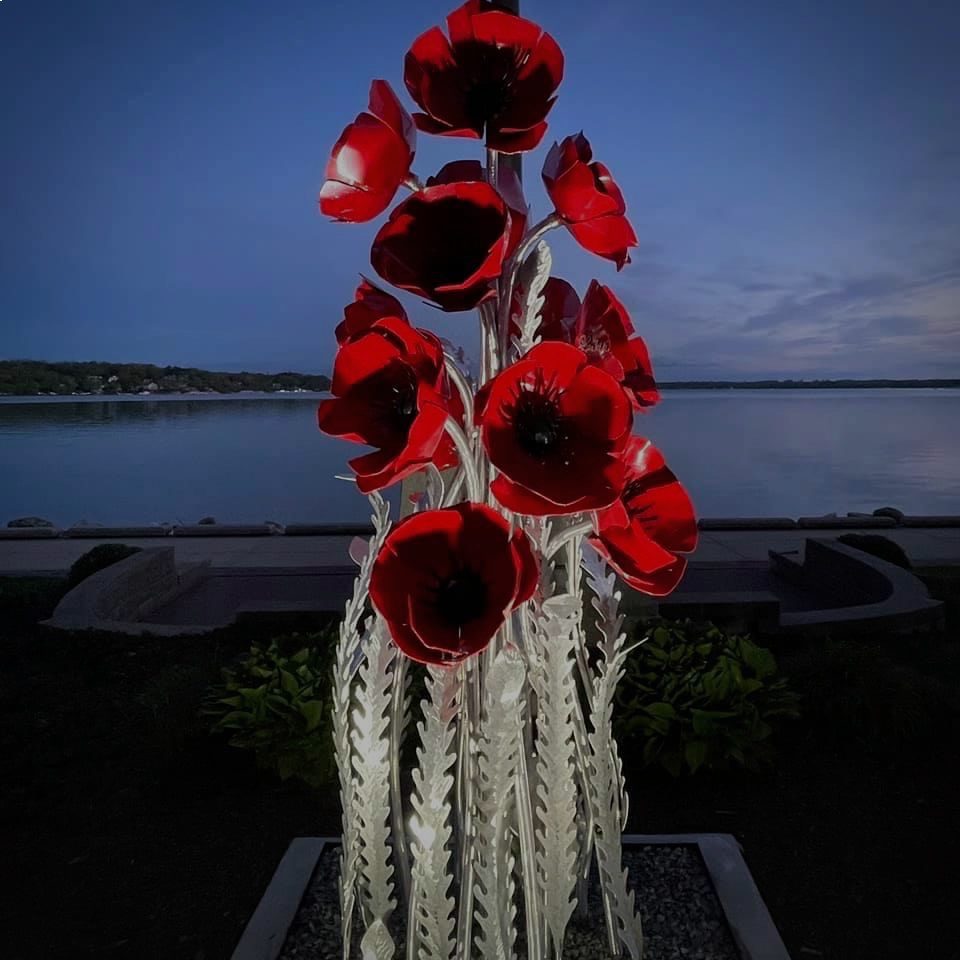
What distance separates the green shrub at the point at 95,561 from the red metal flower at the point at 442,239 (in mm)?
6652

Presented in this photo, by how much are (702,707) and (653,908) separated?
150 cm

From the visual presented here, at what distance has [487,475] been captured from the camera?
1.65 meters

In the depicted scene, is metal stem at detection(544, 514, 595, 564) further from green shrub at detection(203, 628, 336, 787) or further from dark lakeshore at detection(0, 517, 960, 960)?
green shrub at detection(203, 628, 336, 787)

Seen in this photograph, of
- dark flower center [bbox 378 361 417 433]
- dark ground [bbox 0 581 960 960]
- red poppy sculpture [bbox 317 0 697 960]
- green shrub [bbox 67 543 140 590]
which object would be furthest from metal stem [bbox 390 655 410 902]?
green shrub [bbox 67 543 140 590]

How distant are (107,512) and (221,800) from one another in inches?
679

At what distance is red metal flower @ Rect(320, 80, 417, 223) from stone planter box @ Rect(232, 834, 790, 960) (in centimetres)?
184

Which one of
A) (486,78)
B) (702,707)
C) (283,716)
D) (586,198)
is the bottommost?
(283,716)

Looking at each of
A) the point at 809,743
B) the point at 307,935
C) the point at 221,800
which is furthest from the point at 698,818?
the point at 221,800

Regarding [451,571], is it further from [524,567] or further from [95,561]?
[95,561]

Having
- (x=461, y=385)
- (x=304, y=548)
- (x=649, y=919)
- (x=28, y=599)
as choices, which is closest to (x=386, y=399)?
(x=461, y=385)

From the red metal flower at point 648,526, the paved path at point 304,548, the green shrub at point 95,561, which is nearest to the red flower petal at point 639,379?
the red metal flower at point 648,526

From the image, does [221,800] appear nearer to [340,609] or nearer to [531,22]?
[340,609]

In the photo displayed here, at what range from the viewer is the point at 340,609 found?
5449 mm

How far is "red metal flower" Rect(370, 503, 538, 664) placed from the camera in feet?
4.39
